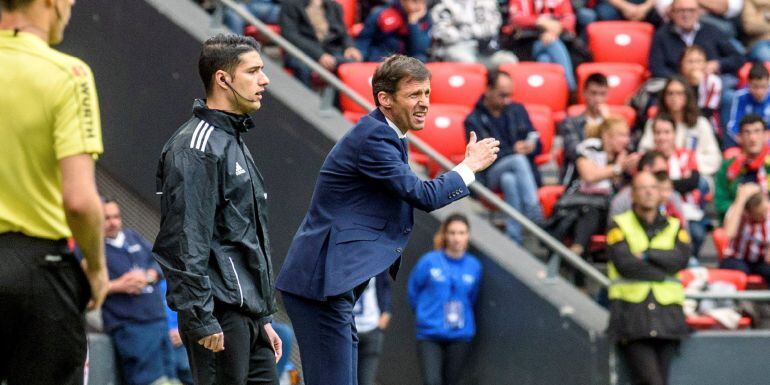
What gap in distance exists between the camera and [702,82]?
11953 mm

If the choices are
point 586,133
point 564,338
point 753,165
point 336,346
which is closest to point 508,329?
point 564,338

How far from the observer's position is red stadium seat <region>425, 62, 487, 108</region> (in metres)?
12.0

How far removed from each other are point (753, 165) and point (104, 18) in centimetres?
521

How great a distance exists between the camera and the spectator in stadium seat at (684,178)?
10711 millimetres

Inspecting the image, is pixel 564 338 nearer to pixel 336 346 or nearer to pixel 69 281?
pixel 336 346

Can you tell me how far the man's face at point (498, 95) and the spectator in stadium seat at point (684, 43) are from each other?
2.04 meters

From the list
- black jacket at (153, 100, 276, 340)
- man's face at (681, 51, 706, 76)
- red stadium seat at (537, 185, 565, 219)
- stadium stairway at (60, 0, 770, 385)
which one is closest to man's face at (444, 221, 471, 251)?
stadium stairway at (60, 0, 770, 385)

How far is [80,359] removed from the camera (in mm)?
4273

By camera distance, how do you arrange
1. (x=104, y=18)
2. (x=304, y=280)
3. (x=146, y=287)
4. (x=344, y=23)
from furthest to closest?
(x=344, y=23) < (x=104, y=18) < (x=146, y=287) < (x=304, y=280)

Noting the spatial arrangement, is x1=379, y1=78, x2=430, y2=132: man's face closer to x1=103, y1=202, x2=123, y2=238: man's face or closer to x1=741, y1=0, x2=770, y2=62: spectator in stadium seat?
x1=103, y1=202, x2=123, y2=238: man's face

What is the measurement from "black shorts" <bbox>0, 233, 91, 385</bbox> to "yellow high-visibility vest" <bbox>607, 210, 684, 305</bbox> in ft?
19.5

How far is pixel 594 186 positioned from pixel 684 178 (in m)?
0.81

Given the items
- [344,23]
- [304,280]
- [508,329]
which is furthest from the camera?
[344,23]

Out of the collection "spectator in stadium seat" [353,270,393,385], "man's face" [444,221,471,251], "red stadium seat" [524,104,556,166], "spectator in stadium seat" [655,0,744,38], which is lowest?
"spectator in stadium seat" [353,270,393,385]
